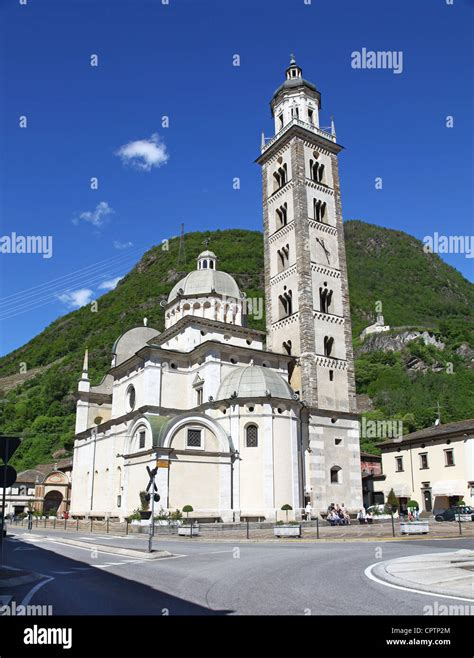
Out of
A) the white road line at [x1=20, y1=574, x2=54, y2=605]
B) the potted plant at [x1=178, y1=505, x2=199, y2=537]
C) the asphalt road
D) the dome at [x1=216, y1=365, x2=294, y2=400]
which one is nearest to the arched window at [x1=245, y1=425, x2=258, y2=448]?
the dome at [x1=216, y1=365, x2=294, y2=400]

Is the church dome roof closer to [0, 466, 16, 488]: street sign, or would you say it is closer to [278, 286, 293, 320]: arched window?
[278, 286, 293, 320]: arched window

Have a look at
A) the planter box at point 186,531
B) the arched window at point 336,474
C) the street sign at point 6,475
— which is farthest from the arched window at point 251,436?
the street sign at point 6,475

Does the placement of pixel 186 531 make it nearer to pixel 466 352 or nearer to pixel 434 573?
pixel 434 573

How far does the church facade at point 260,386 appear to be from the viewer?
38.3 metres

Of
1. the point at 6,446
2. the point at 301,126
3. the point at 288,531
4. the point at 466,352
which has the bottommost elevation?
the point at 288,531

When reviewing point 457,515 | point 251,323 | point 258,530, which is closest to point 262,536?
point 258,530

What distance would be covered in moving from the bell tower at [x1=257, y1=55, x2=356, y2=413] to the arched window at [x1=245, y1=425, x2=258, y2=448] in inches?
229

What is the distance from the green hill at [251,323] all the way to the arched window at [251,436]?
5602 centimetres

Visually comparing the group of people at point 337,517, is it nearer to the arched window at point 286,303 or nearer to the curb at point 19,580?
the arched window at point 286,303

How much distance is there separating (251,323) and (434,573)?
90885 mm

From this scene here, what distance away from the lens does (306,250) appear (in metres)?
47.4

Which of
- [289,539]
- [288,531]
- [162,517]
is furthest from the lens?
[162,517]

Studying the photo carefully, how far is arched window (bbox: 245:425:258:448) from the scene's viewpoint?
39.3m
